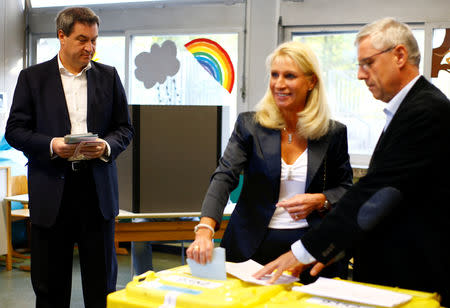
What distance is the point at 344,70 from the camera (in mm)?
4715

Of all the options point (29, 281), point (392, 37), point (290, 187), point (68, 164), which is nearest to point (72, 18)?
point (68, 164)

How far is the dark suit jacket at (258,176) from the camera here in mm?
1890

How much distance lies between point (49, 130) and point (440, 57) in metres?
3.20

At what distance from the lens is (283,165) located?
1917 millimetres

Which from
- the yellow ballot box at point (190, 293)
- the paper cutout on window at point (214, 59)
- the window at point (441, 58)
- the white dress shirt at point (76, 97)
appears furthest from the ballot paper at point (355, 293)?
the paper cutout on window at point (214, 59)

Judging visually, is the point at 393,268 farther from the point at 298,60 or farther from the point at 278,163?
the point at 298,60

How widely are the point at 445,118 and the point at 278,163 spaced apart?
0.65 m

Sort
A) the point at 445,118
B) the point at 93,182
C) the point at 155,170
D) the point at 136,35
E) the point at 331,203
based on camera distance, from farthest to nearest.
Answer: the point at 136,35, the point at 155,170, the point at 93,182, the point at 331,203, the point at 445,118

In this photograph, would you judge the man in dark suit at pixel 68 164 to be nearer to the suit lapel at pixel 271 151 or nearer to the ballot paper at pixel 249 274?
the suit lapel at pixel 271 151

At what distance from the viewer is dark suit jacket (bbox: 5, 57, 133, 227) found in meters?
2.34

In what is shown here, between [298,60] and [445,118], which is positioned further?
[298,60]

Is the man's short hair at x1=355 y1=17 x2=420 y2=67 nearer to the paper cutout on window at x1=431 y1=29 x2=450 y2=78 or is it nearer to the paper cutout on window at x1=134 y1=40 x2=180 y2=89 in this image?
the paper cutout on window at x1=431 y1=29 x2=450 y2=78

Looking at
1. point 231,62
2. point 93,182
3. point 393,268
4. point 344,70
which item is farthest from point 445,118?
point 231,62

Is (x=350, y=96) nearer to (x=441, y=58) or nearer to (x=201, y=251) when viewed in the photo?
(x=441, y=58)
